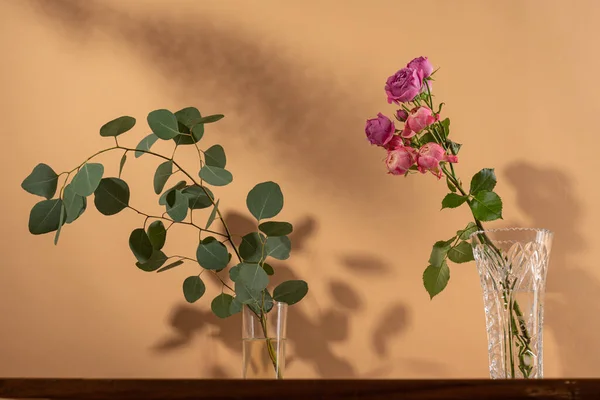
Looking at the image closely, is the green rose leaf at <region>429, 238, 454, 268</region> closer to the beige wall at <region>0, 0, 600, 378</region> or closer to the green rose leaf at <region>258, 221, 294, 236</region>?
the beige wall at <region>0, 0, 600, 378</region>

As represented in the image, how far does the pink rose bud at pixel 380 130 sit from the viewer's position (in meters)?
1.22

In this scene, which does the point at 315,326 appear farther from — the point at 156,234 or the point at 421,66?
the point at 421,66

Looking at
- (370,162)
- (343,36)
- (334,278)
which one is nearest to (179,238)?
(334,278)

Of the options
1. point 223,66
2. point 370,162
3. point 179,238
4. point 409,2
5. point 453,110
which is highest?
point 409,2

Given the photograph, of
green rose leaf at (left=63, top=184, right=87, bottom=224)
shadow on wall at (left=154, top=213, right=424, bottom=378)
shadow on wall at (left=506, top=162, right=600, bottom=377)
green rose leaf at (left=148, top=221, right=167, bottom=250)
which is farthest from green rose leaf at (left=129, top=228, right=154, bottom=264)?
shadow on wall at (left=506, top=162, right=600, bottom=377)

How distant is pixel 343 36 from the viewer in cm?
155

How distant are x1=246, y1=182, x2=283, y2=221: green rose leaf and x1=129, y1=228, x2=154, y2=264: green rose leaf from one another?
0.19m

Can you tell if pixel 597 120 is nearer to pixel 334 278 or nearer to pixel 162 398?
pixel 334 278

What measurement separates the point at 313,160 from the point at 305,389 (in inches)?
31.8

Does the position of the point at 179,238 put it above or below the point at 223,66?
below

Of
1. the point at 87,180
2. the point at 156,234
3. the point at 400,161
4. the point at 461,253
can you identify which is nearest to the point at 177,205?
the point at 156,234

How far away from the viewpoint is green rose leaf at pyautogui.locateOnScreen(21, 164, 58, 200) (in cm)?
117

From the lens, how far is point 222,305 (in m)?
1.31

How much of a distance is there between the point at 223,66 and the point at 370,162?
1.26 ft
